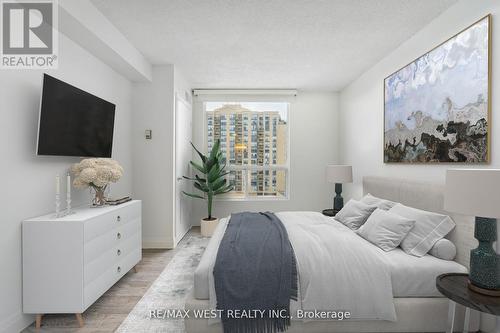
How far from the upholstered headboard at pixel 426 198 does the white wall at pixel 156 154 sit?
277 cm

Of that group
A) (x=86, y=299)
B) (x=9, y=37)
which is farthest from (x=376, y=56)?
(x=86, y=299)

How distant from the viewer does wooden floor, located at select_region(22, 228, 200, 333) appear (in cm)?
189

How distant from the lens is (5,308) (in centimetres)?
173

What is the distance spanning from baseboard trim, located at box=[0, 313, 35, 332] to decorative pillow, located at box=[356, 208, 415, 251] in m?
2.79

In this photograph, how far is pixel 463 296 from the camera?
140cm

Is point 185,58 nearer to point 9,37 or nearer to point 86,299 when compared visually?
point 9,37

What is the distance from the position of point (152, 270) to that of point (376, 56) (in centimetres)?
381

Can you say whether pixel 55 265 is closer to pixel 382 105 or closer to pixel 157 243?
pixel 157 243

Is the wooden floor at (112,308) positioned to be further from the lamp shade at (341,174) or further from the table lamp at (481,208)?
the lamp shade at (341,174)

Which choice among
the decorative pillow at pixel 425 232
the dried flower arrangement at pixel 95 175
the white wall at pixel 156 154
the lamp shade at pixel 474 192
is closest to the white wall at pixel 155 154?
the white wall at pixel 156 154

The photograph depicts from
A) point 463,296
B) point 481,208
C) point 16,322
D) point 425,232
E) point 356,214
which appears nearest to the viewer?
point 481,208

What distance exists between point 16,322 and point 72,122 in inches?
62.6

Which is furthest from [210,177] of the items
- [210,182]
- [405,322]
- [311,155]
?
[405,322]

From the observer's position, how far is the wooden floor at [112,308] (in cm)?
189
